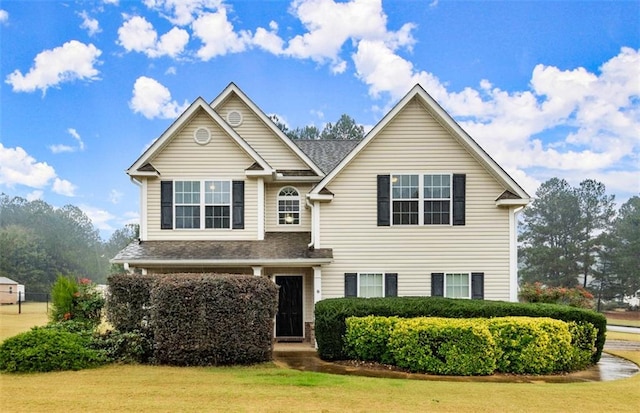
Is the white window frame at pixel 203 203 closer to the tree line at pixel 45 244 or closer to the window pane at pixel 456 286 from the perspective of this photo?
the window pane at pixel 456 286

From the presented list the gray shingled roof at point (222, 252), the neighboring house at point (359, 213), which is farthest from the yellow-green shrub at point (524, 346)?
the gray shingled roof at point (222, 252)

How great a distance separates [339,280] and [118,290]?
6682 mm

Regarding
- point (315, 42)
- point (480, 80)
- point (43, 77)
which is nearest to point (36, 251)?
point (43, 77)

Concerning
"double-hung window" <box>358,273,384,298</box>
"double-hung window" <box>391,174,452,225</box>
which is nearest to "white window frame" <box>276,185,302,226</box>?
"double-hung window" <box>358,273,384,298</box>

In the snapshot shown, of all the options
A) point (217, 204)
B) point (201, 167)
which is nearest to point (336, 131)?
point (201, 167)

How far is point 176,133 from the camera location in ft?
54.2

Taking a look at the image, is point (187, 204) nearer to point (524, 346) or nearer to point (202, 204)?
point (202, 204)

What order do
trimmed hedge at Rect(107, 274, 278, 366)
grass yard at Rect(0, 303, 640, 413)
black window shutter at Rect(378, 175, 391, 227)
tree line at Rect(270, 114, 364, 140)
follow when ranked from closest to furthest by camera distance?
grass yard at Rect(0, 303, 640, 413)
trimmed hedge at Rect(107, 274, 278, 366)
black window shutter at Rect(378, 175, 391, 227)
tree line at Rect(270, 114, 364, 140)

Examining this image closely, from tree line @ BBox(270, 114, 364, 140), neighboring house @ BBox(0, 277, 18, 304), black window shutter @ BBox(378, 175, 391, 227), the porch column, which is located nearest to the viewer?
the porch column

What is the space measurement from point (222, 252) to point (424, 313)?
659 cm

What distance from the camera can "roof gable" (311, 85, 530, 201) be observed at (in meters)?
15.9

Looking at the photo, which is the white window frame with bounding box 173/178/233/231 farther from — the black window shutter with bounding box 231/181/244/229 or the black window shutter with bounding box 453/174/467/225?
the black window shutter with bounding box 453/174/467/225

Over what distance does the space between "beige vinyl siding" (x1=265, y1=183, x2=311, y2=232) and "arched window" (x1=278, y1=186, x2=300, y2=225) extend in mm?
110

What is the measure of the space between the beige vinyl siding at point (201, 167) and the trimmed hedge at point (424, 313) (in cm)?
486
